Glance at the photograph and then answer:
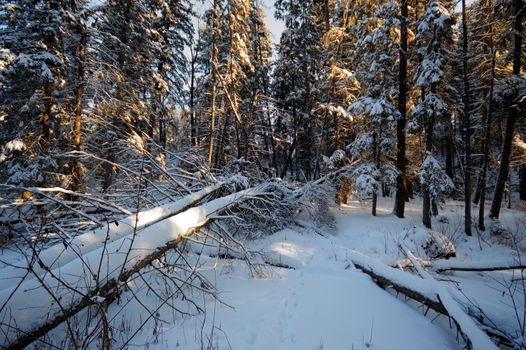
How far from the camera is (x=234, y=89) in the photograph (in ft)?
46.1

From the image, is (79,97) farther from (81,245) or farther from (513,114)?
(513,114)

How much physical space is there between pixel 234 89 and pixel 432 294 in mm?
12780

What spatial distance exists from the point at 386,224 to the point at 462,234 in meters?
3.32

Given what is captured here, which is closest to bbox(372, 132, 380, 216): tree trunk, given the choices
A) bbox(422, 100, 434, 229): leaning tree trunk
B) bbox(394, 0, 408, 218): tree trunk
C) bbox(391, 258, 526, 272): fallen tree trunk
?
bbox(394, 0, 408, 218): tree trunk

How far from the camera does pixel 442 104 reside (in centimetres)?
1077

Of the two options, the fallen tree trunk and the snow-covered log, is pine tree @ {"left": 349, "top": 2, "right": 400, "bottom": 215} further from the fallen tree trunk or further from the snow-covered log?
the snow-covered log

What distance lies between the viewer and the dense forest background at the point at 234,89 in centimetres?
842

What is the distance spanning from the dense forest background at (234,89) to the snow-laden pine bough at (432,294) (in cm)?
439

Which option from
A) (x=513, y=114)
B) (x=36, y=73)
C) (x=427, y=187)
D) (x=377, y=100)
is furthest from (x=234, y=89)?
(x=513, y=114)

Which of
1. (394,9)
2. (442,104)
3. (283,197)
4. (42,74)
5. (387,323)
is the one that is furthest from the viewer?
(394,9)

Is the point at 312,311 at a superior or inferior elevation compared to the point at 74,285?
inferior

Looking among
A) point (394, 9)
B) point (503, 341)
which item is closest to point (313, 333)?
point (503, 341)

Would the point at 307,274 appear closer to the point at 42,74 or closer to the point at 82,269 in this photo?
the point at 82,269

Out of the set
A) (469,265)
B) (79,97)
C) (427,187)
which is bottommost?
(469,265)
